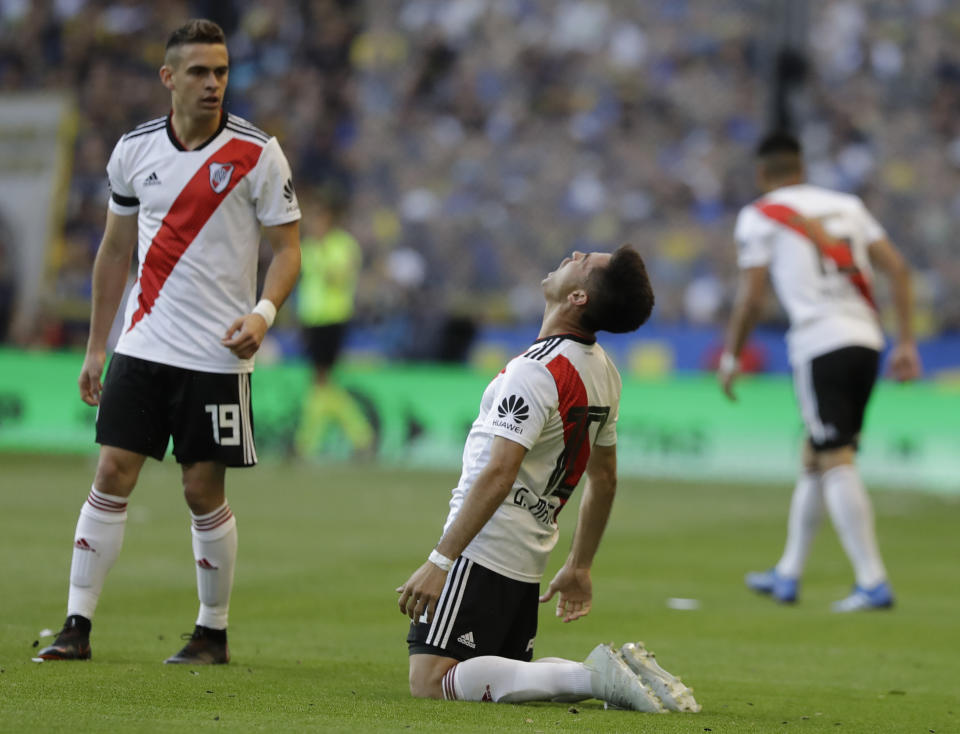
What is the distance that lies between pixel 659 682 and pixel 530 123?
54.4 feet

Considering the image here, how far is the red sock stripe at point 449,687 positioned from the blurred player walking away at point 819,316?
348 centimetres

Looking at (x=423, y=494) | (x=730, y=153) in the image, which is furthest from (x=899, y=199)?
(x=423, y=494)

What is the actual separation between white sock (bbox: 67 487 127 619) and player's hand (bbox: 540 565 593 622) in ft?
4.79

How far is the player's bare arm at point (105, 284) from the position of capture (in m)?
5.18

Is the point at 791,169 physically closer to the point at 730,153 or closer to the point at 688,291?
the point at 688,291

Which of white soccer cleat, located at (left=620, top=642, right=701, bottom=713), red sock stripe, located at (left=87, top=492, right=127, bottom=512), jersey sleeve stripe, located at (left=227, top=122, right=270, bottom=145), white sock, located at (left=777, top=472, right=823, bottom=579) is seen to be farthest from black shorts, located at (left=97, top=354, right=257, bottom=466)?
white sock, located at (left=777, top=472, right=823, bottom=579)

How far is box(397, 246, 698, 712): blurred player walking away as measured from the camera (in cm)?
410

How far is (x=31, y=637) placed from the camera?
5.34 m

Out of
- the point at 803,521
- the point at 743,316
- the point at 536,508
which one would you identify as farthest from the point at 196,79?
the point at 803,521

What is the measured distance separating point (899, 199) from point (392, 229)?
240 inches

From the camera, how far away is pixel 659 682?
4.11 meters

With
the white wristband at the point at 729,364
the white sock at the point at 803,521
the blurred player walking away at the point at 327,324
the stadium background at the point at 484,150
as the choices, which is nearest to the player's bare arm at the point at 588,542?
the white sock at the point at 803,521

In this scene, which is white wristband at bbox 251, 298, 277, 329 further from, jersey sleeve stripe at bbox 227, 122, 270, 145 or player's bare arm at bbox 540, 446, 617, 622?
player's bare arm at bbox 540, 446, 617, 622

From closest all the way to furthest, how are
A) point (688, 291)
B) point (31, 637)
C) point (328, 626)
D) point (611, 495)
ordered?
1. point (611, 495)
2. point (31, 637)
3. point (328, 626)
4. point (688, 291)
